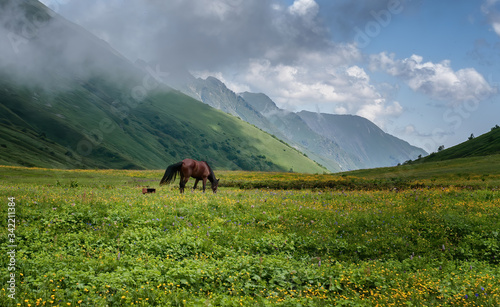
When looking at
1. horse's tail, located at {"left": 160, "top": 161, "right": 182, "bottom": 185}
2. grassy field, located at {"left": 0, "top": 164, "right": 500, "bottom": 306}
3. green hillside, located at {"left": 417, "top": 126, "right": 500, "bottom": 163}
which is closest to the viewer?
grassy field, located at {"left": 0, "top": 164, "right": 500, "bottom": 306}

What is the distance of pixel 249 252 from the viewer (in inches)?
529

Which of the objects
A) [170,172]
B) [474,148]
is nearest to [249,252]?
[170,172]

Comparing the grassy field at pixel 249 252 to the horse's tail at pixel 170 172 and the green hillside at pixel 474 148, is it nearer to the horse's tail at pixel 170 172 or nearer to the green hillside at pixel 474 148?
the horse's tail at pixel 170 172

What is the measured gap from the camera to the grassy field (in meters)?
8.87

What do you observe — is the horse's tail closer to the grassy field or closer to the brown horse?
the brown horse

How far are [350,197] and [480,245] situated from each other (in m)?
9.96

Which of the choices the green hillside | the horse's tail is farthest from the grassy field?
the green hillside

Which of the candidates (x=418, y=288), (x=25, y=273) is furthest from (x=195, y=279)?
(x=418, y=288)

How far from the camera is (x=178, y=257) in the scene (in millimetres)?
12312

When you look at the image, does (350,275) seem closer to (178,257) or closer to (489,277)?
(489,277)

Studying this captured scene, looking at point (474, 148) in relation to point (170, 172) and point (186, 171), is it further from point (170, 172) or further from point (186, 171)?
point (170, 172)

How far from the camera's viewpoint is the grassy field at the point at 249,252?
29.1 feet

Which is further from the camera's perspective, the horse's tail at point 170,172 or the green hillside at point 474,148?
the green hillside at point 474,148

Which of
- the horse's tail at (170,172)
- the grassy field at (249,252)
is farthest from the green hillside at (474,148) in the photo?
the horse's tail at (170,172)
